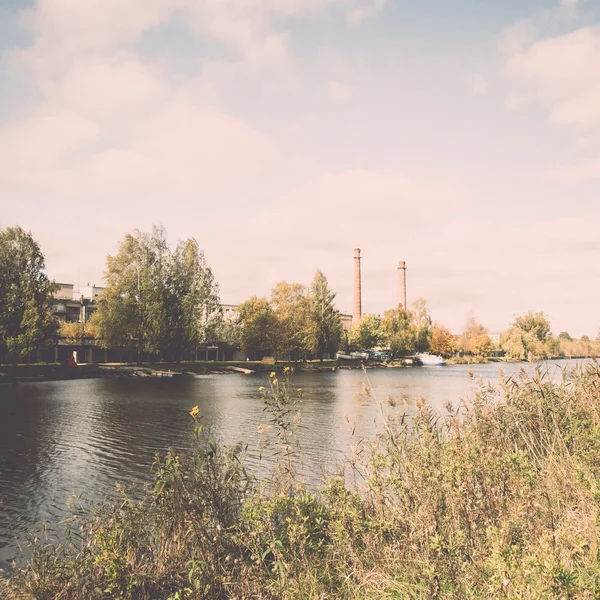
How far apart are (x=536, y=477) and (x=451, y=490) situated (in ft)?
7.77

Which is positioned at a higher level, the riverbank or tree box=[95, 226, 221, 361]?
tree box=[95, 226, 221, 361]

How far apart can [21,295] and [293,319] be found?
1580 inches

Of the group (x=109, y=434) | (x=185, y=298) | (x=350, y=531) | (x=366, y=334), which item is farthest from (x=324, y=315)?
(x=350, y=531)

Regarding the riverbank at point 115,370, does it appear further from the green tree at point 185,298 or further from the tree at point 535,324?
the tree at point 535,324

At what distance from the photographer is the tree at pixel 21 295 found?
162 feet

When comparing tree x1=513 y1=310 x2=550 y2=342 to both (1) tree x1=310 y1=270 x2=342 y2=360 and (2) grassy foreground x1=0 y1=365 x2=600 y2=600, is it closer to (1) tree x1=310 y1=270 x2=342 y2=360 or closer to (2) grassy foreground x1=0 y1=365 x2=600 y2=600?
(1) tree x1=310 y1=270 x2=342 y2=360

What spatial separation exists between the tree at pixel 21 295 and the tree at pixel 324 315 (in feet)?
139

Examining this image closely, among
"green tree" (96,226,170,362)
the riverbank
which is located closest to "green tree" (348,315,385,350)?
the riverbank

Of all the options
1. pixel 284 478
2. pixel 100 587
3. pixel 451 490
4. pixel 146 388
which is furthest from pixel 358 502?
pixel 146 388

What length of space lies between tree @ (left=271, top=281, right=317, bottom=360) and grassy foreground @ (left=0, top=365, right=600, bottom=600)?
2830 inches

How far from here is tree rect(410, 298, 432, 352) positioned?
11100cm

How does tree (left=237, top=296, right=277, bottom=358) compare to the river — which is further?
tree (left=237, top=296, right=277, bottom=358)

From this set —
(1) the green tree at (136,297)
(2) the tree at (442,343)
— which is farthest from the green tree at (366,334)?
(1) the green tree at (136,297)

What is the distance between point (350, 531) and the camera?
22.2 feet
